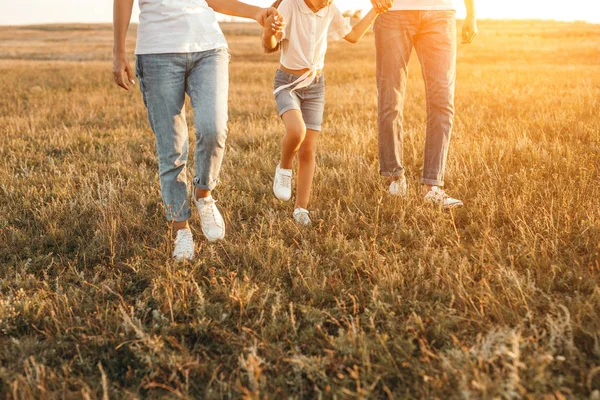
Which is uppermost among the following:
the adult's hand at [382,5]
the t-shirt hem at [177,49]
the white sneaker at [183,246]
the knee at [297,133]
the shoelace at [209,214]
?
the adult's hand at [382,5]

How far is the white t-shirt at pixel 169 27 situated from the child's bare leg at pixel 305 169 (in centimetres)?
125

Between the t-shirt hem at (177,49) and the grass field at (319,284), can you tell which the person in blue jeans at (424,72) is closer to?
the grass field at (319,284)

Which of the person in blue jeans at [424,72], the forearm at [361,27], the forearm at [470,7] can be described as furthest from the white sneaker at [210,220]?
the forearm at [470,7]

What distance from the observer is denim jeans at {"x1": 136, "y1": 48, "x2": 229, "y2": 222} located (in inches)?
138

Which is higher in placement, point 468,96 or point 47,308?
point 468,96

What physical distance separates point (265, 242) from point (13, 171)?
371 centimetres

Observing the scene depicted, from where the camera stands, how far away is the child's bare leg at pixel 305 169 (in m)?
4.37

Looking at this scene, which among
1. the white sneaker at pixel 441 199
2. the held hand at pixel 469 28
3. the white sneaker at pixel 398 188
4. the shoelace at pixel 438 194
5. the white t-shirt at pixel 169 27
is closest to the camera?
A: the white t-shirt at pixel 169 27

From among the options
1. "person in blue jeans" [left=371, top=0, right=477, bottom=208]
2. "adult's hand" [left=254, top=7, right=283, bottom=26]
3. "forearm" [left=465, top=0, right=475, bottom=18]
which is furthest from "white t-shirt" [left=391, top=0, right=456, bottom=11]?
"adult's hand" [left=254, top=7, right=283, bottom=26]

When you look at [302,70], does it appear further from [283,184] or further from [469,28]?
[469,28]

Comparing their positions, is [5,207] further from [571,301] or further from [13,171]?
[571,301]

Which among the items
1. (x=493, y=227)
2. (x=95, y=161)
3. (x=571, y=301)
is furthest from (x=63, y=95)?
(x=571, y=301)

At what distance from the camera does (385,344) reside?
2543 mm

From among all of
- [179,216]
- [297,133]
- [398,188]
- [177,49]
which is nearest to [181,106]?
[177,49]
